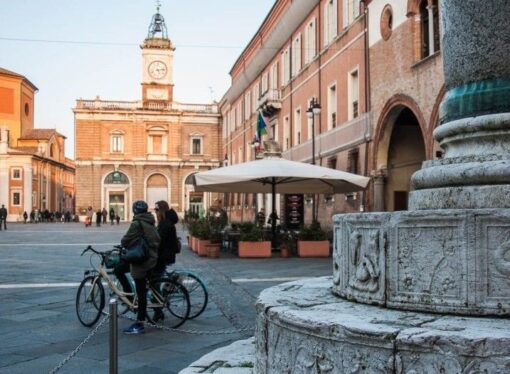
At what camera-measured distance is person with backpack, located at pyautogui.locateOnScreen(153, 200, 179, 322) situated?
742cm

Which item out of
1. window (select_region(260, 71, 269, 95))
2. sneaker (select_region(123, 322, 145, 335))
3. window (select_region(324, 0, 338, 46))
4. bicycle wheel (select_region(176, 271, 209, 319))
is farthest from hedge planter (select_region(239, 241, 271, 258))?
window (select_region(260, 71, 269, 95))

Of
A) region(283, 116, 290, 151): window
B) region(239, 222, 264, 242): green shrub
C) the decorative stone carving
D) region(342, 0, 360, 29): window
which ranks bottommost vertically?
region(239, 222, 264, 242): green shrub

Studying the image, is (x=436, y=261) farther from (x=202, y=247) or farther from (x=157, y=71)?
(x=157, y=71)

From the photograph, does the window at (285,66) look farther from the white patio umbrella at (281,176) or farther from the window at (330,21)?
the white patio umbrella at (281,176)

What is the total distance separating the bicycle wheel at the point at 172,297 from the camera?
23.2 feet

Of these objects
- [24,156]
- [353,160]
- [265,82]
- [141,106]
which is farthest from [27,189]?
[353,160]

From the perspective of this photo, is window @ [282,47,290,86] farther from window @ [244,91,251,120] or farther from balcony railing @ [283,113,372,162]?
window @ [244,91,251,120]

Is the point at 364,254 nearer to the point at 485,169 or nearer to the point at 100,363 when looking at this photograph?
the point at 485,169

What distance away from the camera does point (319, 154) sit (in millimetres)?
24594

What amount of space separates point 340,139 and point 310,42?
6.04 meters

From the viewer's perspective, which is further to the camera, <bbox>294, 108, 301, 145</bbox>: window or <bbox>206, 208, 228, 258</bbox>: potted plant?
<bbox>294, 108, 301, 145</bbox>: window

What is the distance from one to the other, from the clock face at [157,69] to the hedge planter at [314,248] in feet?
163

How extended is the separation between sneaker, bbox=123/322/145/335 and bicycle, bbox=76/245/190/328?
0.40 metres

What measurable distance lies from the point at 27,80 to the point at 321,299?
72628 millimetres
